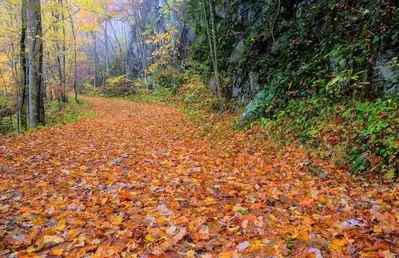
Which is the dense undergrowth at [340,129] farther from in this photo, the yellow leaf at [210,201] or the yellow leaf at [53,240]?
the yellow leaf at [53,240]

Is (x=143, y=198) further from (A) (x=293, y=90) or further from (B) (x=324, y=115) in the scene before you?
(A) (x=293, y=90)

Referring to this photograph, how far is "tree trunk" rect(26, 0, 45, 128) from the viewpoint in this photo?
996 centimetres

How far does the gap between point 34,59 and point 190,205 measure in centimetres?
936

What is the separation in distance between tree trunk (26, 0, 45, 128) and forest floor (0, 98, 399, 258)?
460 centimetres

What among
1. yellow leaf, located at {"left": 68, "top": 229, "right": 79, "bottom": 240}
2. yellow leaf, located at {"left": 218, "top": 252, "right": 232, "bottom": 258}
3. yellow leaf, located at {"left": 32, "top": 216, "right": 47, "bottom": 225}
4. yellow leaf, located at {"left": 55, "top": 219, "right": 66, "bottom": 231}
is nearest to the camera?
yellow leaf, located at {"left": 218, "top": 252, "right": 232, "bottom": 258}

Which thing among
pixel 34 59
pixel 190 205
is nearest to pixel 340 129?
pixel 190 205

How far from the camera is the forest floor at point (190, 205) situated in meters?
2.89

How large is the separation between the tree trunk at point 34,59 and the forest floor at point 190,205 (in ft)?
15.1

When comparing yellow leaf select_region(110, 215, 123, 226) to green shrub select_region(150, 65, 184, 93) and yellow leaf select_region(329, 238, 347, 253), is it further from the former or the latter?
green shrub select_region(150, 65, 184, 93)

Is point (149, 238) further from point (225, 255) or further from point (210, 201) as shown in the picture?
point (210, 201)

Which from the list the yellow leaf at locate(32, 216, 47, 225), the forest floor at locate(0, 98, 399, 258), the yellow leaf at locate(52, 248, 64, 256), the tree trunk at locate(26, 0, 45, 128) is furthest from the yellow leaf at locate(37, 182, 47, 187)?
the tree trunk at locate(26, 0, 45, 128)

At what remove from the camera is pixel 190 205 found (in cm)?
386

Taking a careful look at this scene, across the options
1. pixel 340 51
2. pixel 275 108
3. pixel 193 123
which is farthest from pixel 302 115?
pixel 193 123

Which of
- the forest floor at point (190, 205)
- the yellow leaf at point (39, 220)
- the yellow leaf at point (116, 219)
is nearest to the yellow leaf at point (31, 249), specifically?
the forest floor at point (190, 205)
